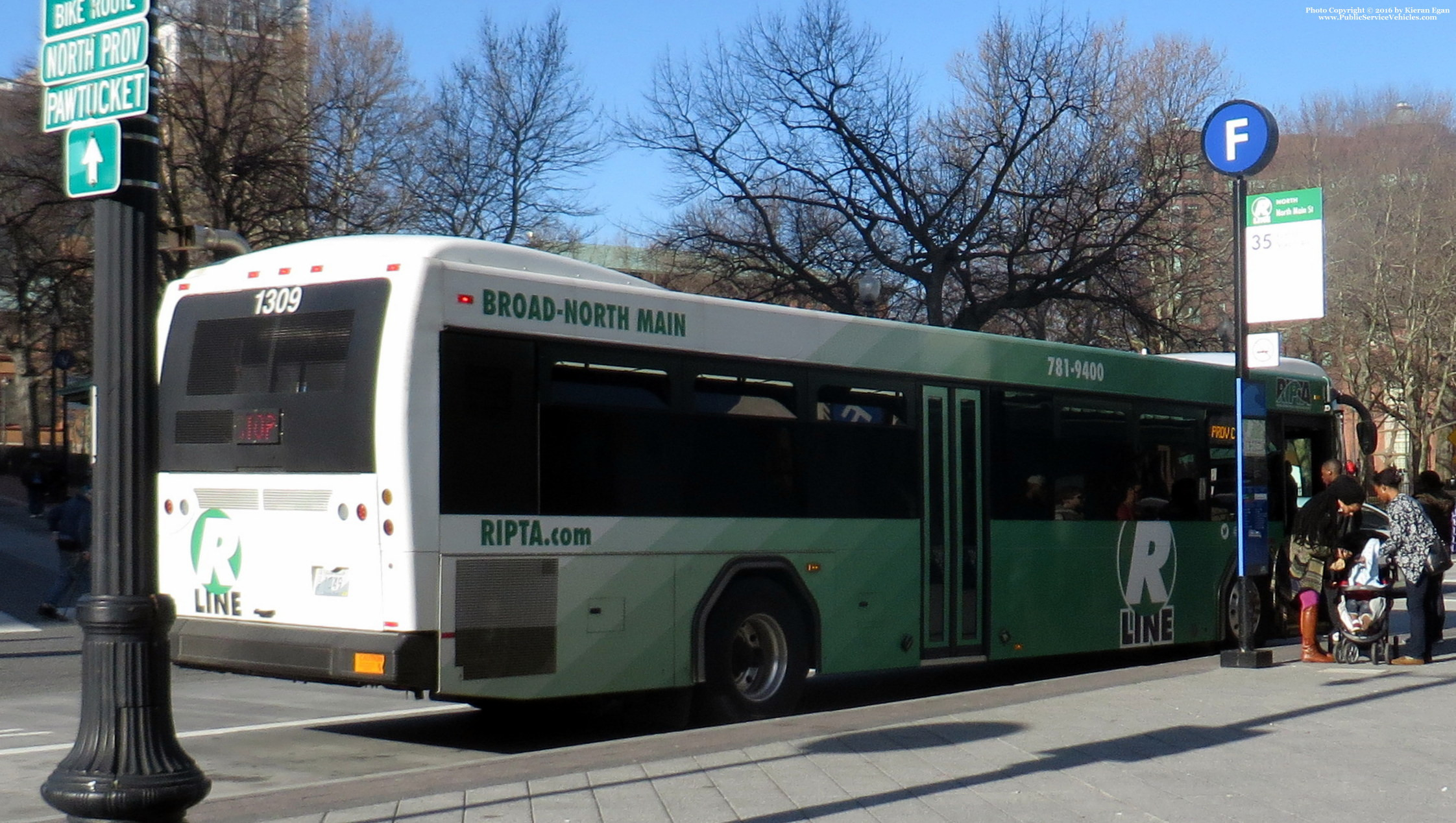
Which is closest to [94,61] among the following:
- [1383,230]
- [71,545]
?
[71,545]

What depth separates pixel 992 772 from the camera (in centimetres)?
778

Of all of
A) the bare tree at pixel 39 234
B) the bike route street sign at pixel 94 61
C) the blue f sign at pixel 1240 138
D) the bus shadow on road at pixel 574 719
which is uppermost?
the bare tree at pixel 39 234

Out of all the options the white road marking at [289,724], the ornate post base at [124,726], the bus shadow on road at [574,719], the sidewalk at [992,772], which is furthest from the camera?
the bus shadow on road at [574,719]

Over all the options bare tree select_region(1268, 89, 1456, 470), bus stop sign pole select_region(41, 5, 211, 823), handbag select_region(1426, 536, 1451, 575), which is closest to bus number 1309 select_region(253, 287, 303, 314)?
bus stop sign pole select_region(41, 5, 211, 823)

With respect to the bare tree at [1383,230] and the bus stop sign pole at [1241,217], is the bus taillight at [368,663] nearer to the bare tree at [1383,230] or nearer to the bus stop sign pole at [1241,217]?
the bus stop sign pole at [1241,217]

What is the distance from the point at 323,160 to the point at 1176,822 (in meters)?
28.2

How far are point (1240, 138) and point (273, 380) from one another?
816 centimetres

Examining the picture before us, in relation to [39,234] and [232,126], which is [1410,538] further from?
[39,234]

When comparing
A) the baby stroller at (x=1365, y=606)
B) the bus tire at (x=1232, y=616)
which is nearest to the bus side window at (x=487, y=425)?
the baby stroller at (x=1365, y=606)

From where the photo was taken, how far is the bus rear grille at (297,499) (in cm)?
872

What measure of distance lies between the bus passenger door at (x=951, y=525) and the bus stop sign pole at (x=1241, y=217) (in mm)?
2307

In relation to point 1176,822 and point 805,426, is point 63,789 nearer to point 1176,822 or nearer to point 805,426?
point 1176,822

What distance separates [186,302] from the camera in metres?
9.68

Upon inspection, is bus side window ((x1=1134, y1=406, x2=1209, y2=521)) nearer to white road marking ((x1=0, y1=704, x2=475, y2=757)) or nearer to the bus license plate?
white road marking ((x1=0, y1=704, x2=475, y2=757))
